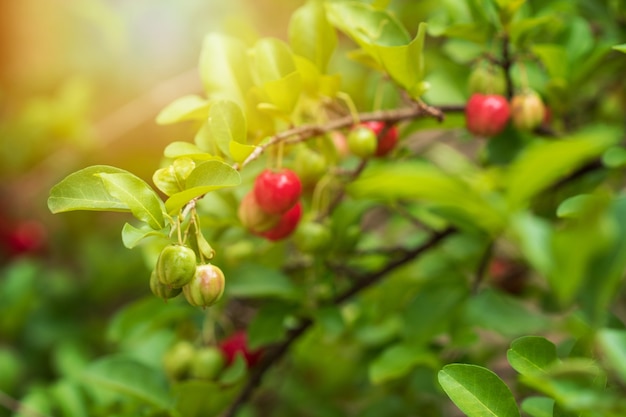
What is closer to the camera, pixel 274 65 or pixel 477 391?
pixel 477 391

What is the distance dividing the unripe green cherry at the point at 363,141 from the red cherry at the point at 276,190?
90 millimetres

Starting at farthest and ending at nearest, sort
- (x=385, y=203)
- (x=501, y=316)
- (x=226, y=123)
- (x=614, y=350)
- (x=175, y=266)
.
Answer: (x=385, y=203)
(x=501, y=316)
(x=226, y=123)
(x=175, y=266)
(x=614, y=350)

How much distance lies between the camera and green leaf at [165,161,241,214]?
23.4 inches

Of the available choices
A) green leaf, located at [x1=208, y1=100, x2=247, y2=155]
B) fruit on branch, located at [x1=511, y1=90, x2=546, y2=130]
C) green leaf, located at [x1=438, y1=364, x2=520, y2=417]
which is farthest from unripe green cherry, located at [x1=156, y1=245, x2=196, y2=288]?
fruit on branch, located at [x1=511, y1=90, x2=546, y2=130]

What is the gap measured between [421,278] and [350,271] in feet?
0.53

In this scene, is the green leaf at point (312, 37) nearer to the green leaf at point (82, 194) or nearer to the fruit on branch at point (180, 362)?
the green leaf at point (82, 194)

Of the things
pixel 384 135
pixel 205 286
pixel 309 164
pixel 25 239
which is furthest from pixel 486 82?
pixel 25 239

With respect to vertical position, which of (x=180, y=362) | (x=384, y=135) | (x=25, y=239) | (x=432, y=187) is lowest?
(x=25, y=239)

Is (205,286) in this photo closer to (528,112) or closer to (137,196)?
(137,196)

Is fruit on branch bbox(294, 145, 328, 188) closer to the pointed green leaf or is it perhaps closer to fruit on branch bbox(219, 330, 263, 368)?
the pointed green leaf

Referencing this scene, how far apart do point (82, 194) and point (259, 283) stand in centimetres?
36

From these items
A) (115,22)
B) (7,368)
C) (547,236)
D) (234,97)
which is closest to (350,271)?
(234,97)

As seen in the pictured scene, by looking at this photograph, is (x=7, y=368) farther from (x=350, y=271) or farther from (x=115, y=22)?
(x=115, y=22)

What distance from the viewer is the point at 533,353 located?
1.98 ft
